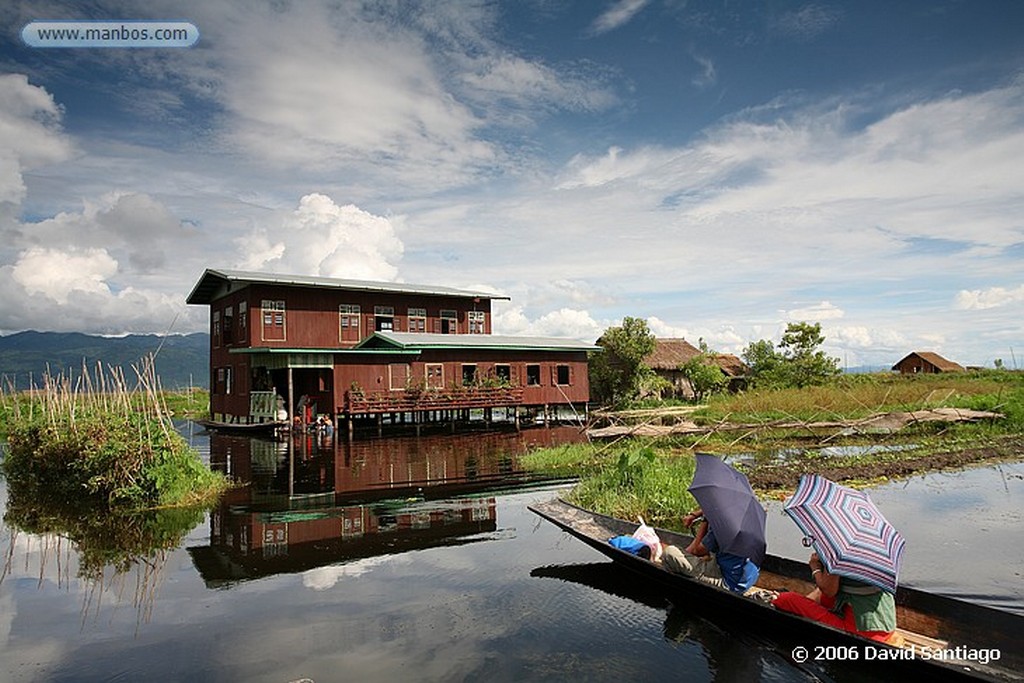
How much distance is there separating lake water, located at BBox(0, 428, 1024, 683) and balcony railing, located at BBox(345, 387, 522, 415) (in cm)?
1287

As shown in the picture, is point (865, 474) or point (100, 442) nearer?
point (100, 442)

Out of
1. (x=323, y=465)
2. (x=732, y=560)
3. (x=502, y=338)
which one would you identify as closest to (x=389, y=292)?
(x=502, y=338)

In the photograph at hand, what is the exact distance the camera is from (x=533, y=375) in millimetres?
33406

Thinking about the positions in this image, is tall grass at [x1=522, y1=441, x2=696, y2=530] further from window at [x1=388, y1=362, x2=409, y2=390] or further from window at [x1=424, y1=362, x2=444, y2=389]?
window at [x1=424, y1=362, x2=444, y2=389]

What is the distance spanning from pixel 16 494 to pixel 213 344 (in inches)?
792

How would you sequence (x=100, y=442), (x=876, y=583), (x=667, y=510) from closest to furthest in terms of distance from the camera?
(x=876, y=583)
(x=667, y=510)
(x=100, y=442)

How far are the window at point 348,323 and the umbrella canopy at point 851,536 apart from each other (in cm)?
2834

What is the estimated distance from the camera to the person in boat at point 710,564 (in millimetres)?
7336

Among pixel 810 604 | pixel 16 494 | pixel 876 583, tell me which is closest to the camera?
pixel 876 583

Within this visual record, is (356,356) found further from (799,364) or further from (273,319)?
(799,364)

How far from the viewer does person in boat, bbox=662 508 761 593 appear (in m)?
7.34

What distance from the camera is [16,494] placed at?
15695 mm

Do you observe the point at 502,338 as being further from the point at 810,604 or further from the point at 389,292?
the point at 810,604

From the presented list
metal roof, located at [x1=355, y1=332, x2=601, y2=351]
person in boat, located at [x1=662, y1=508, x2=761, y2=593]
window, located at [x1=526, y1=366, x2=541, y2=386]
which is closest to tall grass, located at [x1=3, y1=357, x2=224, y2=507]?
person in boat, located at [x1=662, y1=508, x2=761, y2=593]
